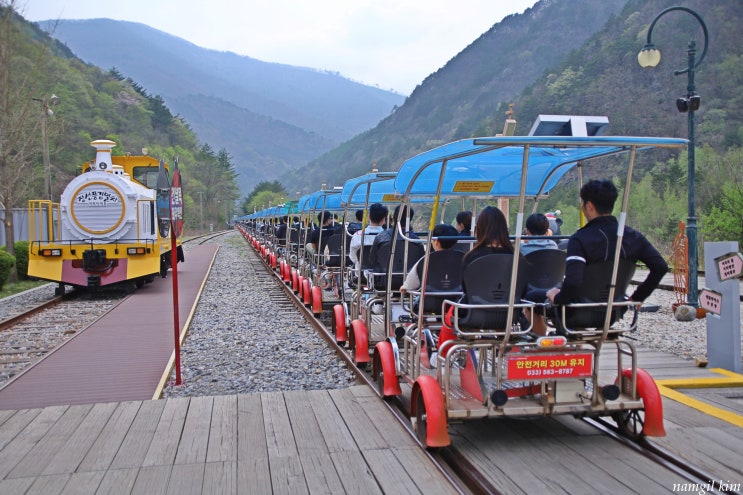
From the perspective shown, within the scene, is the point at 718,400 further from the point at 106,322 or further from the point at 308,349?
the point at 106,322

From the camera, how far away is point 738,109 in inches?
1988

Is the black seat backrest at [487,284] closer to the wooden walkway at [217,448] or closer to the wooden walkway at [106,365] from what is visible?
the wooden walkway at [217,448]

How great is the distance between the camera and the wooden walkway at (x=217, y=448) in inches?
163

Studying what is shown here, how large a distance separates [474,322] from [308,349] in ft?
16.1

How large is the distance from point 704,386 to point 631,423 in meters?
2.23

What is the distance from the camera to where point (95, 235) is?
50.9 ft

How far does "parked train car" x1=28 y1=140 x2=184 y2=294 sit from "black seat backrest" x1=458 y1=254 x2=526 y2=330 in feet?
39.5

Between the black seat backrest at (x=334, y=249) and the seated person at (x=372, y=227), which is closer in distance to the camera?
the seated person at (x=372, y=227)

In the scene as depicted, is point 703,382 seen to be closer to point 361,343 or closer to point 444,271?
point 444,271

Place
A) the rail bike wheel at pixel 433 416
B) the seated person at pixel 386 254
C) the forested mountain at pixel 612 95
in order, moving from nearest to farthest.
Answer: the rail bike wheel at pixel 433 416 < the seated person at pixel 386 254 < the forested mountain at pixel 612 95

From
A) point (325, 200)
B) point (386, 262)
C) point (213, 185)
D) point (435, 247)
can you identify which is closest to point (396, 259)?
point (386, 262)

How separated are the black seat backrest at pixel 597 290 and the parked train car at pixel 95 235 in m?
12.5

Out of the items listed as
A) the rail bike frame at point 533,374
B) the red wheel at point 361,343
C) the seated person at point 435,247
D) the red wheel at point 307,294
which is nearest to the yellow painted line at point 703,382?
the rail bike frame at point 533,374

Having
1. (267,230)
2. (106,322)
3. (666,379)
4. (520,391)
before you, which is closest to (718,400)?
(666,379)
